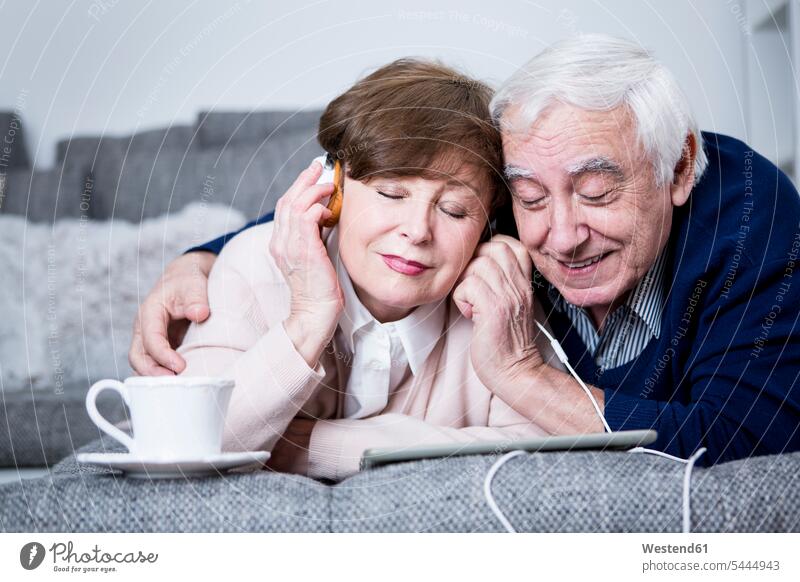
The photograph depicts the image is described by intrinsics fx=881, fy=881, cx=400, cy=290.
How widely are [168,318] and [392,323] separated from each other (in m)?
0.26

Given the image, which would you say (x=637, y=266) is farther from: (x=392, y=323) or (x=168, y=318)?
(x=168, y=318)

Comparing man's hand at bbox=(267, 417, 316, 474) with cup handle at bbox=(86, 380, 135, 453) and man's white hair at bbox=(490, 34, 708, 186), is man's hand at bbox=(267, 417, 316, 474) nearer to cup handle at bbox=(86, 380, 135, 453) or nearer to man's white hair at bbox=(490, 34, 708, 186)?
cup handle at bbox=(86, 380, 135, 453)

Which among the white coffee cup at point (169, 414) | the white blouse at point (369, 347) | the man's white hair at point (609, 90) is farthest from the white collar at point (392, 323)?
the white coffee cup at point (169, 414)

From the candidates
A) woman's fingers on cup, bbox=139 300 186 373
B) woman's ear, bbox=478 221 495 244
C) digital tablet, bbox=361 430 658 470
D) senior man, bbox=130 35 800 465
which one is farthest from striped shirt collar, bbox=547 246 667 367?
woman's fingers on cup, bbox=139 300 186 373

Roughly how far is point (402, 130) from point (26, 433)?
83 centimetres

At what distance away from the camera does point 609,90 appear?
95 cm

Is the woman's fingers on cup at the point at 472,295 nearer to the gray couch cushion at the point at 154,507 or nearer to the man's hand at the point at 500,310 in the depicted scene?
the man's hand at the point at 500,310

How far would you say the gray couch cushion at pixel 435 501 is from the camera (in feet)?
2.08

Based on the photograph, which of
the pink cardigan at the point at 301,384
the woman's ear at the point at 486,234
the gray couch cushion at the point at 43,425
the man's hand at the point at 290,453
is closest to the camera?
the pink cardigan at the point at 301,384

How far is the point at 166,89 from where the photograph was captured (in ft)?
4.50

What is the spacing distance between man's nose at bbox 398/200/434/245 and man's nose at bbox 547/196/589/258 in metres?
0.14

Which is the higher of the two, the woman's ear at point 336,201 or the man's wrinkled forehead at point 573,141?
the man's wrinkled forehead at point 573,141

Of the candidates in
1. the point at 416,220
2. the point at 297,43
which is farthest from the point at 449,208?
the point at 297,43

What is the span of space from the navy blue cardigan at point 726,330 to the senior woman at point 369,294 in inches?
5.3
